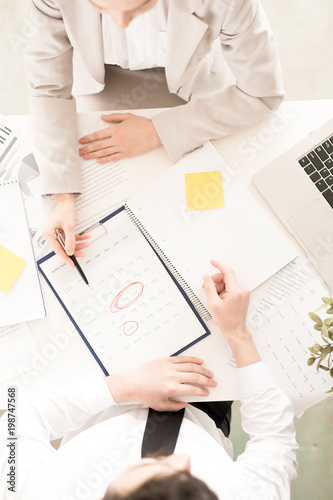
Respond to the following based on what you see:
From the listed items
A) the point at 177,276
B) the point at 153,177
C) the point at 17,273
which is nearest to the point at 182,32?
the point at 153,177

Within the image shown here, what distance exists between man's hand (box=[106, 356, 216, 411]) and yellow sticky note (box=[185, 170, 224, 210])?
376mm

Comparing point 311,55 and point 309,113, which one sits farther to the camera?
point 311,55

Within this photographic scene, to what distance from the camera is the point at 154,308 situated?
106 centimetres

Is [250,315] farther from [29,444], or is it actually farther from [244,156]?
[29,444]

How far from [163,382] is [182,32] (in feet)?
2.65

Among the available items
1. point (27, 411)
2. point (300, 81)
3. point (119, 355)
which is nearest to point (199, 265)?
point (119, 355)

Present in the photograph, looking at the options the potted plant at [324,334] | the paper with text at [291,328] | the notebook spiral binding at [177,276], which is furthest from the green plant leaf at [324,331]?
the notebook spiral binding at [177,276]

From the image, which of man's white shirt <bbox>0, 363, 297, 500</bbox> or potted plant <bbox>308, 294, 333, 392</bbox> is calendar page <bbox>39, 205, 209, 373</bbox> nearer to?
man's white shirt <bbox>0, 363, 297, 500</bbox>

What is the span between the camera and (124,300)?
1.07 meters

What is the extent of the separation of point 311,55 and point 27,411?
5.68 feet

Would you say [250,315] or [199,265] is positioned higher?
[199,265]

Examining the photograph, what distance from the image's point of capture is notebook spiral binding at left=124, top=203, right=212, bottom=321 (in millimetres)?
1062

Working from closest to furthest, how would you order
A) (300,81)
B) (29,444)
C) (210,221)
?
(29,444), (210,221), (300,81)

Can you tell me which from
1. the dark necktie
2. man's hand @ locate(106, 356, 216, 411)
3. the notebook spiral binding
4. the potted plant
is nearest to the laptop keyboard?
the potted plant
